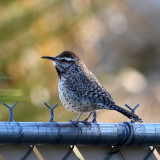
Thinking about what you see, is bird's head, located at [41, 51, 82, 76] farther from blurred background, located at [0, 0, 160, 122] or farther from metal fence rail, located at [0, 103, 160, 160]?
metal fence rail, located at [0, 103, 160, 160]

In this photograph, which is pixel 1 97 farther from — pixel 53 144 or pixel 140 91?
pixel 140 91

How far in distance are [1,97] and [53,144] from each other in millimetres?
354

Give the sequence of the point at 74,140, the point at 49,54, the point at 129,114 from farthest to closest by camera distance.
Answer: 1. the point at 49,54
2. the point at 129,114
3. the point at 74,140

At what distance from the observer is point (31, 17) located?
485 cm

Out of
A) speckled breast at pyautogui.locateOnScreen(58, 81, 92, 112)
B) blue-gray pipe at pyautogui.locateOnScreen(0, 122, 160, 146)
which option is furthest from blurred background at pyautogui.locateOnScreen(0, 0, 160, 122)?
speckled breast at pyautogui.locateOnScreen(58, 81, 92, 112)

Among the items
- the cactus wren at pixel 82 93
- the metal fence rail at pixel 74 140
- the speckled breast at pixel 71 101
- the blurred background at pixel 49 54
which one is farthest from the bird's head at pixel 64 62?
the metal fence rail at pixel 74 140

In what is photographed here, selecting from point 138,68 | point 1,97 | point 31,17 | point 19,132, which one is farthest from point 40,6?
point 138,68

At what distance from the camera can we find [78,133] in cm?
250

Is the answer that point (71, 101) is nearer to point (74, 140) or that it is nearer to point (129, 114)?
point (129, 114)

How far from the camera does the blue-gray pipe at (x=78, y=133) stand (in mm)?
2316

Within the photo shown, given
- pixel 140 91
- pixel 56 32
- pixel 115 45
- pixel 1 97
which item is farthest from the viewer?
pixel 115 45

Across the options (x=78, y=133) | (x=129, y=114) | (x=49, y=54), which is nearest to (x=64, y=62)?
(x=129, y=114)

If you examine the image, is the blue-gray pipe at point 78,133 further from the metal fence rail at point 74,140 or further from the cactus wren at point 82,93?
the cactus wren at point 82,93

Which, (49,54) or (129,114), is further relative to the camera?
(49,54)
